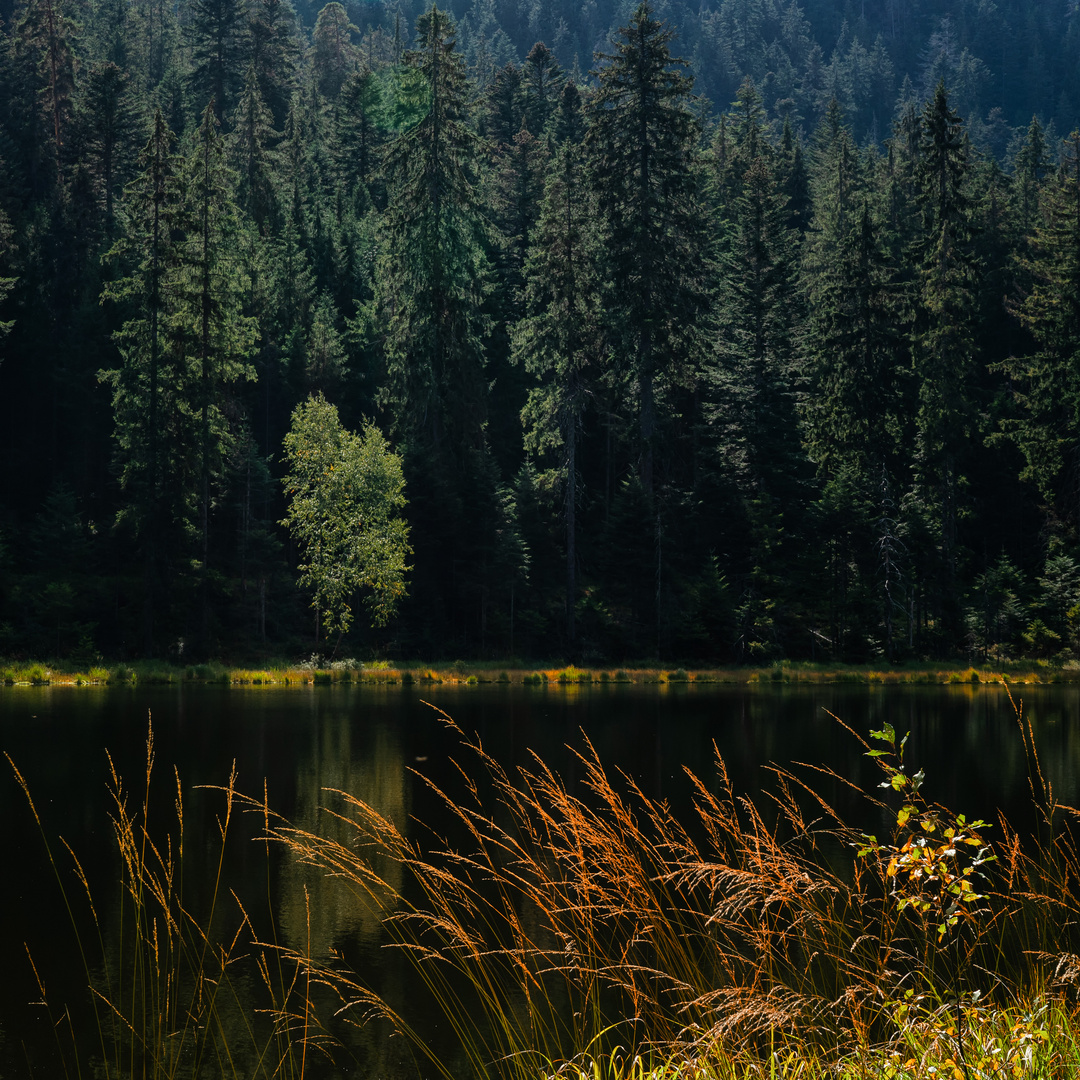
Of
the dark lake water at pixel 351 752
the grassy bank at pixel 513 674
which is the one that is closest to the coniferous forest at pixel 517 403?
the grassy bank at pixel 513 674

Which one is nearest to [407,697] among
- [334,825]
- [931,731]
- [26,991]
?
[931,731]

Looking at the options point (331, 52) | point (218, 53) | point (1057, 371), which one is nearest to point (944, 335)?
point (1057, 371)

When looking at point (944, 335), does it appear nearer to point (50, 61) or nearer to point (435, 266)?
point (435, 266)

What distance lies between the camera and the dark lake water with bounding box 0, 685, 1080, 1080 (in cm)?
973

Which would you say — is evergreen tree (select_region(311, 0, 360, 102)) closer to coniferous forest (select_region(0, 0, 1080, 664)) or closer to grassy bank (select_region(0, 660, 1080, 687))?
coniferous forest (select_region(0, 0, 1080, 664))

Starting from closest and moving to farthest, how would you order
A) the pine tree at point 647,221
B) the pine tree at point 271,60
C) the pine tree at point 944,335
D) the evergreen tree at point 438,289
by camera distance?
1. the pine tree at point 647,221
2. the pine tree at point 944,335
3. the evergreen tree at point 438,289
4. the pine tree at point 271,60

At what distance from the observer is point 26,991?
7.83 m

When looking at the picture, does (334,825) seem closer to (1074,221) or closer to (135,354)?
(135,354)

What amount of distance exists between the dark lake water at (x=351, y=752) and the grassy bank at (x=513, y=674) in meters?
2.44

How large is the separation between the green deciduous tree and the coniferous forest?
0.15 meters

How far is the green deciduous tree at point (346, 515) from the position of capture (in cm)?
4044

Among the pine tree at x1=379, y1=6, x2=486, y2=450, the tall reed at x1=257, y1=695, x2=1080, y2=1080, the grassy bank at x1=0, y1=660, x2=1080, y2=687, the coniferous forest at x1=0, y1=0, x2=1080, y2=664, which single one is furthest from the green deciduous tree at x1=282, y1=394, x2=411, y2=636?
the tall reed at x1=257, y1=695, x2=1080, y2=1080

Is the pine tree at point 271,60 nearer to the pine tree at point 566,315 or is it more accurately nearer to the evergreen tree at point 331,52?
the evergreen tree at point 331,52

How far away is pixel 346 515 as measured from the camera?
4088cm
